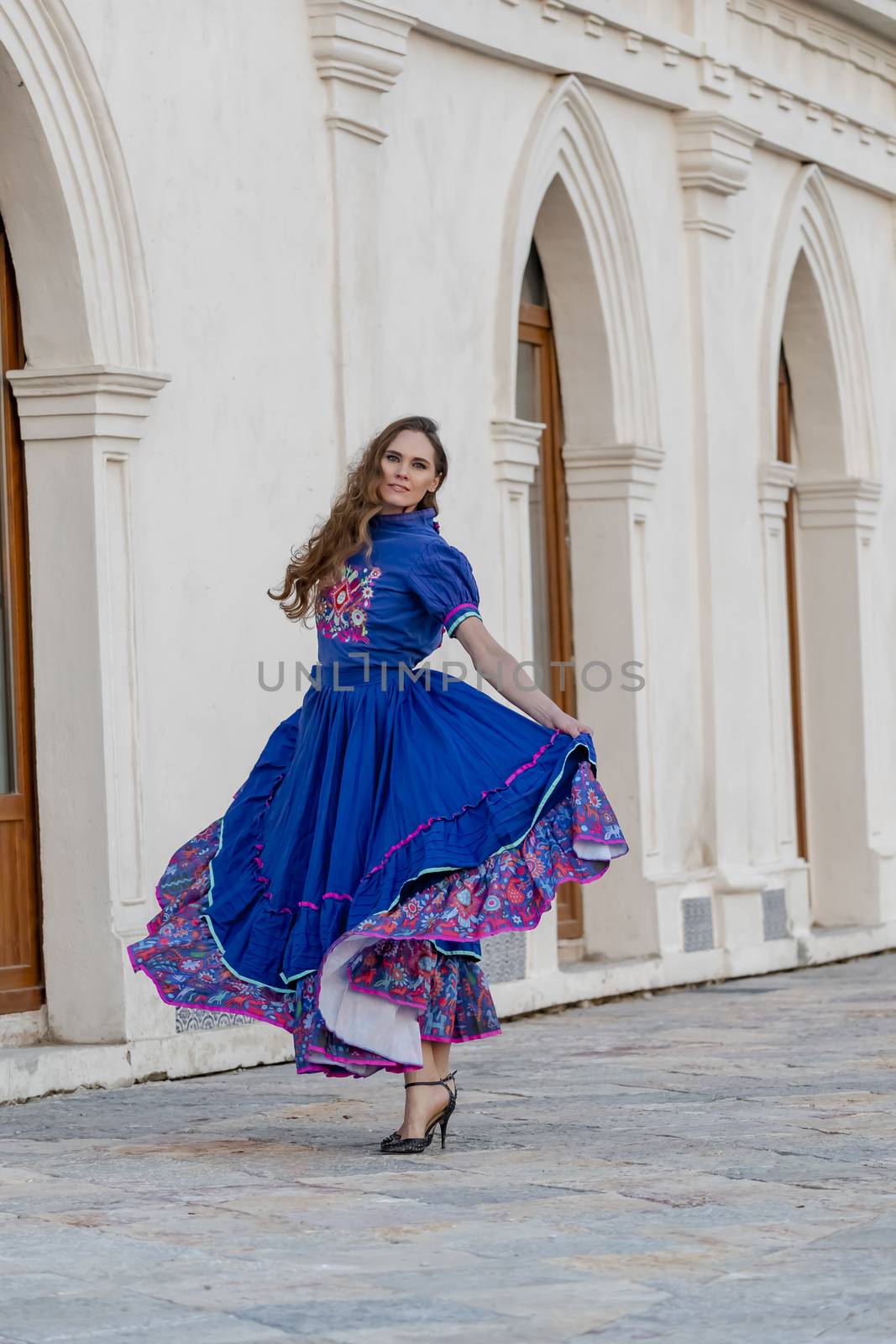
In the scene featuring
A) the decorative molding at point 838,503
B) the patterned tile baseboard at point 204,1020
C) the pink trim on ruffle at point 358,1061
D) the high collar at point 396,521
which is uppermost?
the decorative molding at point 838,503

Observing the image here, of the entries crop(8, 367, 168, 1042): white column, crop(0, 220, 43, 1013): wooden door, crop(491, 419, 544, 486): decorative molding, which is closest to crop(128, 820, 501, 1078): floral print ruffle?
crop(8, 367, 168, 1042): white column

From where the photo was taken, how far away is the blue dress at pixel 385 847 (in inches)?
223

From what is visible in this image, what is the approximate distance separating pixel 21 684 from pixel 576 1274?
3.75 metres

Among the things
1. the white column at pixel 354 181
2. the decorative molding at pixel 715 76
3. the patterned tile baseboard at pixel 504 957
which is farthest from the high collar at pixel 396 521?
the decorative molding at pixel 715 76

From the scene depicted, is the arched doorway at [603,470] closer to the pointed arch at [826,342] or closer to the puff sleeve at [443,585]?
the pointed arch at [826,342]

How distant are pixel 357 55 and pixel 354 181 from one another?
0.45 meters

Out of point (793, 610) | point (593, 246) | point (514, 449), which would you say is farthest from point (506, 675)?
point (793, 610)

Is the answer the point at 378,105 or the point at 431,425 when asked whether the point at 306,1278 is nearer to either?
the point at 431,425

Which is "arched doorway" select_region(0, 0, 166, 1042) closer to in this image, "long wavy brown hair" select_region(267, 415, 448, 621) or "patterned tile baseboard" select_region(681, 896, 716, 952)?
"long wavy brown hair" select_region(267, 415, 448, 621)

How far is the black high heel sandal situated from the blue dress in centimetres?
13

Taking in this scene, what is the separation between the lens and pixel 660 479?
1088 cm

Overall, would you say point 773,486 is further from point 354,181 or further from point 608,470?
point 354,181

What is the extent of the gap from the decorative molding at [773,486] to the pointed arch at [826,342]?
936 mm

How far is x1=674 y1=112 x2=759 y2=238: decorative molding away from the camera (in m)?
11.1
